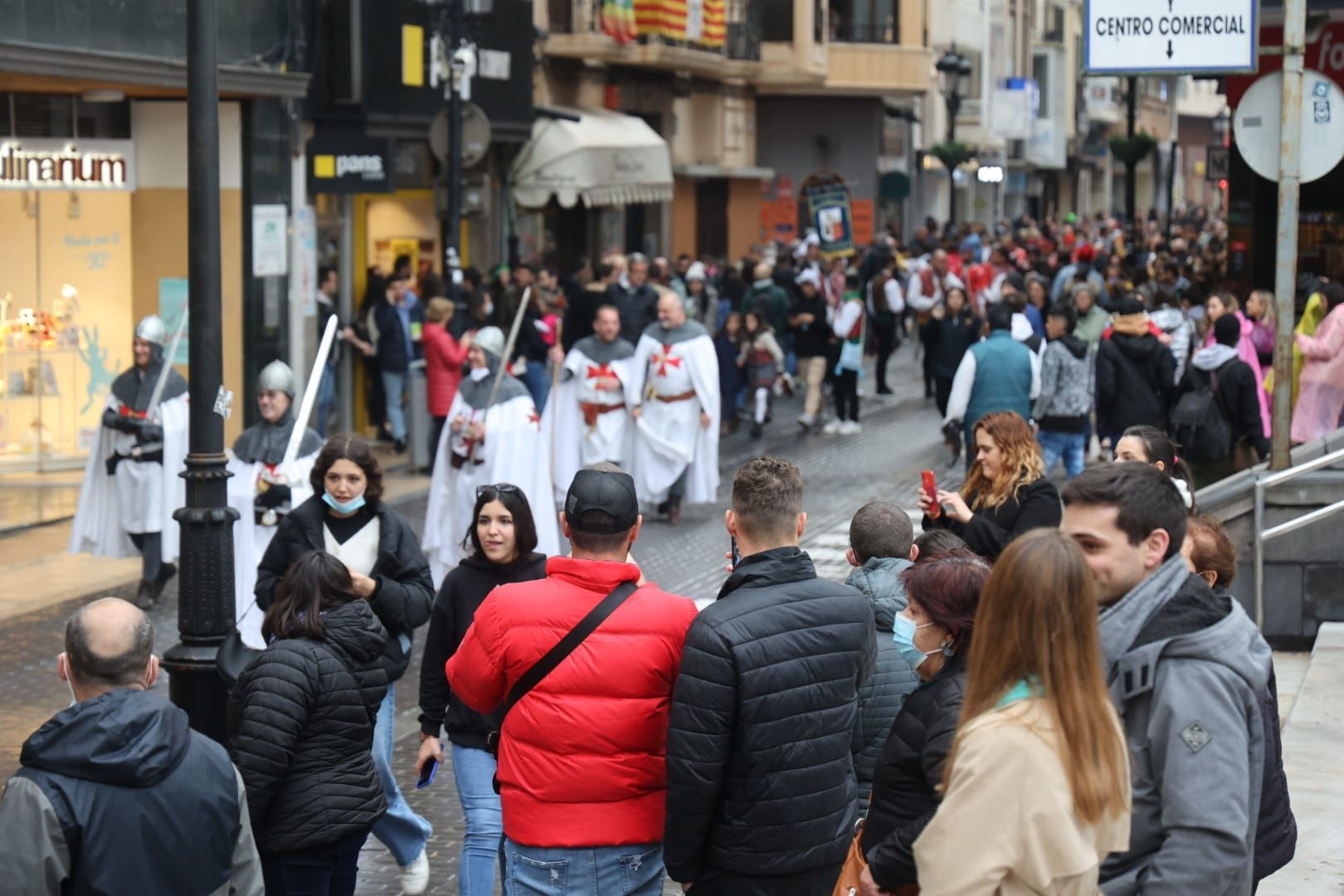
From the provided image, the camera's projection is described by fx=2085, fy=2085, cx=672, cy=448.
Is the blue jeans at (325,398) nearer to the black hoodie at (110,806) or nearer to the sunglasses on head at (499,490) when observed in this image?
the sunglasses on head at (499,490)

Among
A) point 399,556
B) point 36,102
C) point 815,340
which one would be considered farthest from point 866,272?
point 399,556

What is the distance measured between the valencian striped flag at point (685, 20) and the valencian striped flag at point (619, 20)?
2.17ft

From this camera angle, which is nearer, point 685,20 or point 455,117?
point 455,117

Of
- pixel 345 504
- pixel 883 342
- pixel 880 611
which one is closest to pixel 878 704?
pixel 880 611

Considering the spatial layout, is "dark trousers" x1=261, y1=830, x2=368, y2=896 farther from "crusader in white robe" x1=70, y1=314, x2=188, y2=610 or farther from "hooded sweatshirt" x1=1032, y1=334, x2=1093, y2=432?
"hooded sweatshirt" x1=1032, y1=334, x2=1093, y2=432

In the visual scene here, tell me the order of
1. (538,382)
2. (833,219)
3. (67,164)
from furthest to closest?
(833,219), (538,382), (67,164)

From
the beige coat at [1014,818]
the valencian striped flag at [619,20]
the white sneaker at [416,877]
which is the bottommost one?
the white sneaker at [416,877]

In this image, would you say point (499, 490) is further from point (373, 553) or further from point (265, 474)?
point (265, 474)

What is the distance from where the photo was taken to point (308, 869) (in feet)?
19.8

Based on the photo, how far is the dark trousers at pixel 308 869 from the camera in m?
5.96

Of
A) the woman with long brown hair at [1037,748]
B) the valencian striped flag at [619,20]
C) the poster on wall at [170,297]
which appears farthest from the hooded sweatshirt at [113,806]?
the valencian striped flag at [619,20]

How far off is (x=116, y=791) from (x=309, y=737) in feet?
4.88

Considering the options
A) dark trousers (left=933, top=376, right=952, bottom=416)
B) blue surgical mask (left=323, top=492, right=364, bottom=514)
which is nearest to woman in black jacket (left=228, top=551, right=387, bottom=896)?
blue surgical mask (left=323, top=492, right=364, bottom=514)

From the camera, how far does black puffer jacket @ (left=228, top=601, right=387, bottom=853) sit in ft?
19.0
